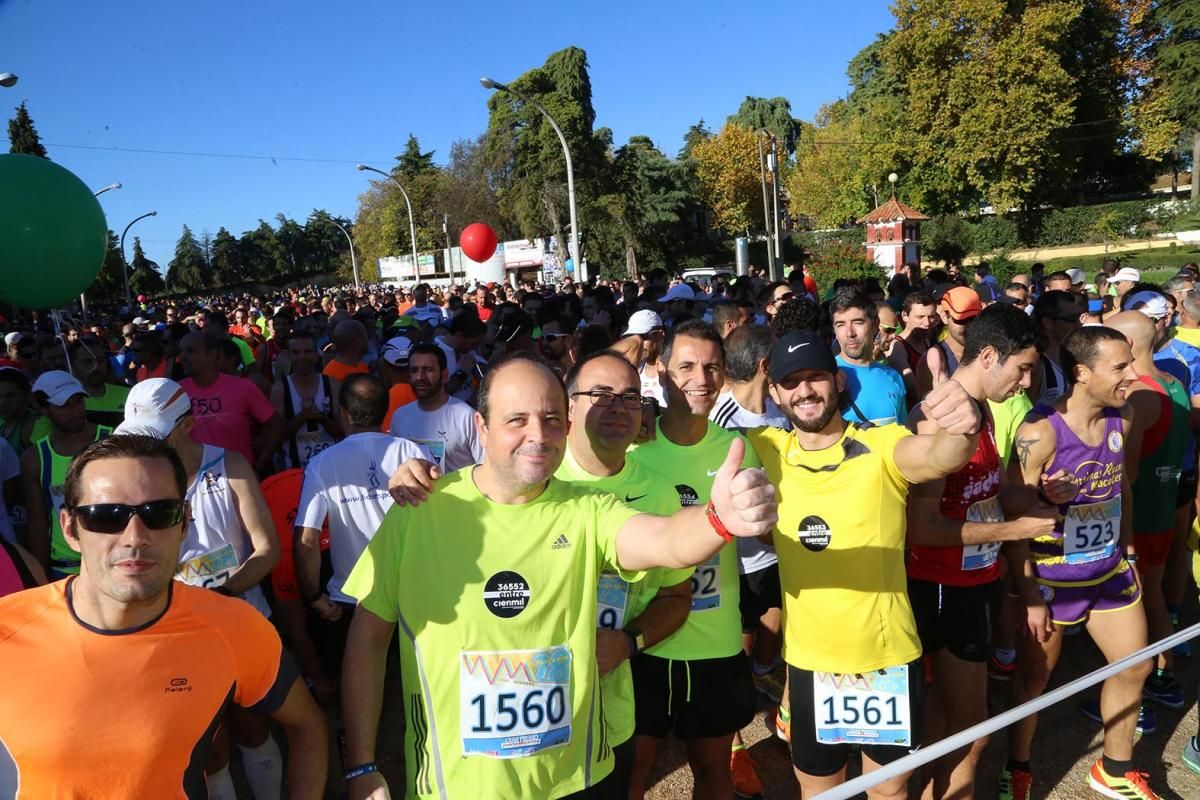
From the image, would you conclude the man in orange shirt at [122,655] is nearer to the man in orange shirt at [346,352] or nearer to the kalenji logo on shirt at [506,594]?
the kalenji logo on shirt at [506,594]

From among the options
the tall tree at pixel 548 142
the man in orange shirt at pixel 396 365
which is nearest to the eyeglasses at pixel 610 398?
the man in orange shirt at pixel 396 365

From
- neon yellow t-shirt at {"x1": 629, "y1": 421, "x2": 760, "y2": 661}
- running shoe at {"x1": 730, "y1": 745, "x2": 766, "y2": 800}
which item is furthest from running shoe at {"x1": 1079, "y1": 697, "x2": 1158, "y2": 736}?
neon yellow t-shirt at {"x1": 629, "y1": 421, "x2": 760, "y2": 661}

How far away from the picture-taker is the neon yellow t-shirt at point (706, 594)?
2.79 metres

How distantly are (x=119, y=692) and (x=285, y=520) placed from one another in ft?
7.27

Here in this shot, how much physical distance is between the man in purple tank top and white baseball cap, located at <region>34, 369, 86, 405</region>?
4.57m

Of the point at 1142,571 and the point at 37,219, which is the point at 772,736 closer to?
the point at 1142,571

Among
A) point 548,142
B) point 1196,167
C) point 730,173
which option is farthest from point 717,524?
point 730,173

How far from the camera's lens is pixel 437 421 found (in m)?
4.58

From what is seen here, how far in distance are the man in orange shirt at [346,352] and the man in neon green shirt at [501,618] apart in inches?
164

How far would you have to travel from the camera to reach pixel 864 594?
2.63m

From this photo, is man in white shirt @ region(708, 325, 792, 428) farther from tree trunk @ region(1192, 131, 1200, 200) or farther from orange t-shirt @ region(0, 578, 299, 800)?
tree trunk @ region(1192, 131, 1200, 200)

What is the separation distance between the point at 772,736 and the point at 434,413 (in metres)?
2.58

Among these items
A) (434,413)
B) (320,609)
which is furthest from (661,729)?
(434,413)

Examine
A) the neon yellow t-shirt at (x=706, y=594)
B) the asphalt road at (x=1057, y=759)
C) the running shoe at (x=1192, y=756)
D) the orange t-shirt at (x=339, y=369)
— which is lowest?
the asphalt road at (x=1057, y=759)
